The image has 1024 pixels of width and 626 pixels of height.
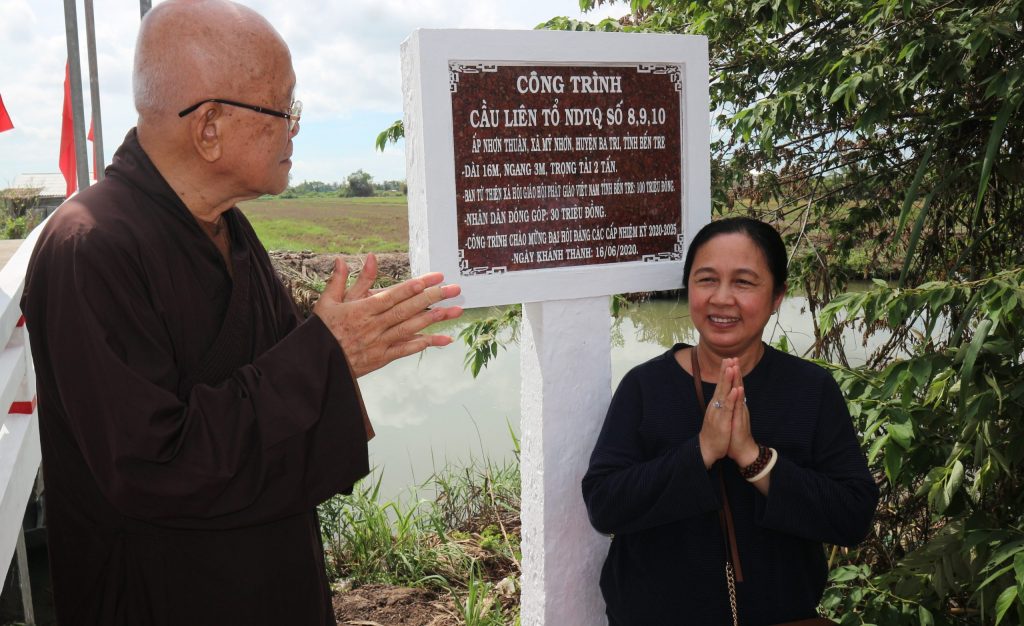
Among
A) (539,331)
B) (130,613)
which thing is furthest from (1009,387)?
(130,613)

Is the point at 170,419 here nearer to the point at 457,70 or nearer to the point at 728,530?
the point at 457,70

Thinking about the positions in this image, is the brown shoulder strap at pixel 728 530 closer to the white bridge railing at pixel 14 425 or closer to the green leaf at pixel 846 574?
the green leaf at pixel 846 574

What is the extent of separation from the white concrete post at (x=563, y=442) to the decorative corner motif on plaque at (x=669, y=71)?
0.64m

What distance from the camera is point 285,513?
162cm

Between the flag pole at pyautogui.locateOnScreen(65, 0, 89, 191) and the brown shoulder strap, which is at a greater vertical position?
the flag pole at pyautogui.locateOnScreen(65, 0, 89, 191)

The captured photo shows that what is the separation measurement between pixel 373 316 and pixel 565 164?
0.82 meters

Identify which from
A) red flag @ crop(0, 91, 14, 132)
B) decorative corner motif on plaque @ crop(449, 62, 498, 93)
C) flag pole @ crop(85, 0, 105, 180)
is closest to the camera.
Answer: decorative corner motif on plaque @ crop(449, 62, 498, 93)

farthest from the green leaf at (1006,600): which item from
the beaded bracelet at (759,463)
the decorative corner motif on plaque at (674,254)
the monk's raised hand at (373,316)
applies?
the monk's raised hand at (373,316)

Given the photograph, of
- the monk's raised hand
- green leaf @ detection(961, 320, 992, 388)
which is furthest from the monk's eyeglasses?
green leaf @ detection(961, 320, 992, 388)

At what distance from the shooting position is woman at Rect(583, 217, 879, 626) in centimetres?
192

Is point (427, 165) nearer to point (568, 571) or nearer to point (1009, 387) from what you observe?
point (568, 571)

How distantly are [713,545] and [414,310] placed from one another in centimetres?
91

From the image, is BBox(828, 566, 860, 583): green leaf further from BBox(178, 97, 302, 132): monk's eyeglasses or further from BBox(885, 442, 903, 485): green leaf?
BBox(178, 97, 302, 132): monk's eyeglasses

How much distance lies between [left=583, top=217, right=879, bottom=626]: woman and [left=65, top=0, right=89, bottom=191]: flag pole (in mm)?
7670
